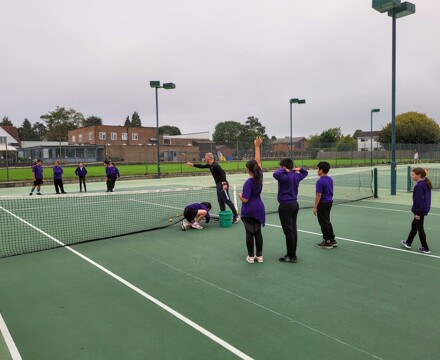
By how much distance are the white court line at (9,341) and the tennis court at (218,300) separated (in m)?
0.02

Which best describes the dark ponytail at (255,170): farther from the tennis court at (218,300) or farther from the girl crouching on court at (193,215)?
the girl crouching on court at (193,215)

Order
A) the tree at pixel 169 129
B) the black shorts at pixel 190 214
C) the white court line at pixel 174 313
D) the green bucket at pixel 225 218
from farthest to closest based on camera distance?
the tree at pixel 169 129 < the green bucket at pixel 225 218 < the black shorts at pixel 190 214 < the white court line at pixel 174 313

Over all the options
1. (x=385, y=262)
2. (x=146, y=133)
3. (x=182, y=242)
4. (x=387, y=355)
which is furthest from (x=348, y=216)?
(x=146, y=133)

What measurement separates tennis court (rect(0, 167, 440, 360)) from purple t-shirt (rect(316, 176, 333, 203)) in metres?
1.05

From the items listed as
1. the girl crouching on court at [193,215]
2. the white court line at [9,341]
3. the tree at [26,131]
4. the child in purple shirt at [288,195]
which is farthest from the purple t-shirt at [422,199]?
the tree at [26,131]

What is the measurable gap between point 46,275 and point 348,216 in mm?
8552

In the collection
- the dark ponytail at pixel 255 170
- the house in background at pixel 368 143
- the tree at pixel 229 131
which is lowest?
the dark ponytail at pixel 255 170

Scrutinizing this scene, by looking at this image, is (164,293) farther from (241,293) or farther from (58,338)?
(58,338)

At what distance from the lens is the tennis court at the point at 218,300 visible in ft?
12.8

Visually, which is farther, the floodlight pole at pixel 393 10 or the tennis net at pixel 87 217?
the floodlight pole at pixel 393 10

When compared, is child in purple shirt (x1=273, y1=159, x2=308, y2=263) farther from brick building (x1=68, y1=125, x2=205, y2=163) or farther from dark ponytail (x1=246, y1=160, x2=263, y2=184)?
brick building (x1=68, y1=125, x2=205, y2=163)

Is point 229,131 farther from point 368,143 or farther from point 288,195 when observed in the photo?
point 288,195

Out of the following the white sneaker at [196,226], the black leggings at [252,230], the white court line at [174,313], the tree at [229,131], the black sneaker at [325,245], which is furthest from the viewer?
the tree at [229,131]

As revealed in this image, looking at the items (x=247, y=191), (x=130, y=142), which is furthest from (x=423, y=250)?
(x=130, y=142)
